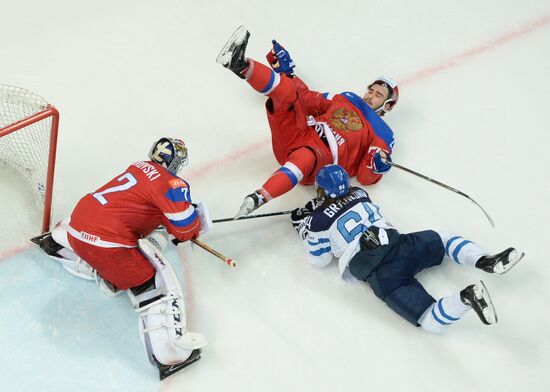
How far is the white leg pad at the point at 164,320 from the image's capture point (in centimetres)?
216

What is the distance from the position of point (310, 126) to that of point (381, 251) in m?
0.74

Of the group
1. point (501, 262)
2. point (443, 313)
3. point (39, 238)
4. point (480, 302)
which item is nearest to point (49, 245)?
point (39, 238)

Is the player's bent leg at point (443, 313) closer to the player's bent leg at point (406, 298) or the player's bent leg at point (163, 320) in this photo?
the player's bent leg at point (406, 298)

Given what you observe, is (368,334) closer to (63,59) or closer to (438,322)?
(438,322)

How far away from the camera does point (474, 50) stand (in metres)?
3.64

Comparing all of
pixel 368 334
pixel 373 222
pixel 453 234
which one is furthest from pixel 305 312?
pixel 453 234

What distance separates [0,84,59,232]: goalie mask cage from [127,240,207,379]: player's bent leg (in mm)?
504

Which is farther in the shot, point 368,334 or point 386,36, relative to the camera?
point 386,36

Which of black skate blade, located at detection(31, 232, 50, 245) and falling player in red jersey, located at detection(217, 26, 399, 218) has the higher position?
falling player in red jersey, located at detection(217, 26, 399, 218)

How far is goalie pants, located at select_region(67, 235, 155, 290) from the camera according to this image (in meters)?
2.17

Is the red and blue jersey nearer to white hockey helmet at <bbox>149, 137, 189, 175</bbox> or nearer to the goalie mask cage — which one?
white hockey helmet at <bbox>149, 137, 189, 175</bbox>

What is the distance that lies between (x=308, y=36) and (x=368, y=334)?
1909mm

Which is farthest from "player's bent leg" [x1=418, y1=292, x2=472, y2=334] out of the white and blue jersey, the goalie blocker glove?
the goalie blocker glove

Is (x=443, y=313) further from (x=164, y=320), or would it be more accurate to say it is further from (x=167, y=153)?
(x=167, y=153)
